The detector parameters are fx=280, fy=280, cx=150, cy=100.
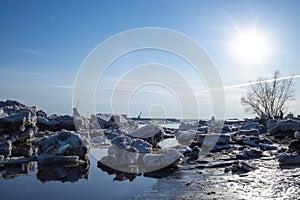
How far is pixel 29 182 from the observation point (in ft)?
30.8

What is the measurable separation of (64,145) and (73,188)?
4451 millimetres

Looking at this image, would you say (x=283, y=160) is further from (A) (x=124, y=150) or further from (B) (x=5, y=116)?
(B) (x=5, y=116)

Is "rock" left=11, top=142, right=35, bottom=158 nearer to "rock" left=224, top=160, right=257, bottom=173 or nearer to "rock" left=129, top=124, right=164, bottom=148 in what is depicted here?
"rock" left=129, top=124, right=164, bottom=148

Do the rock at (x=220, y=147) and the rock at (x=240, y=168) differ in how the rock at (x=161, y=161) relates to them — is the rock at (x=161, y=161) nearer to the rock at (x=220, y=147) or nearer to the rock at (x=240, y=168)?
the rock at (x=240, y=168)

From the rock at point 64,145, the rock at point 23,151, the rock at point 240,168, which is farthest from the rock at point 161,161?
the rock at point 23,151

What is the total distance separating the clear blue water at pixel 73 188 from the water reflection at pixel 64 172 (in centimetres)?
26

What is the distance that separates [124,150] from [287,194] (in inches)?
268

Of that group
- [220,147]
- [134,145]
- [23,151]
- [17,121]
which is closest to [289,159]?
[220,147]

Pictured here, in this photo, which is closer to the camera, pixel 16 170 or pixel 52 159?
pixel 16 170

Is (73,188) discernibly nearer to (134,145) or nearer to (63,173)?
(63,173)

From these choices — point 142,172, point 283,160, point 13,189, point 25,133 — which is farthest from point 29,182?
point 25,133

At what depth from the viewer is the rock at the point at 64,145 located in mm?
12742

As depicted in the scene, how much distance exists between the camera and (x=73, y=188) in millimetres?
8641

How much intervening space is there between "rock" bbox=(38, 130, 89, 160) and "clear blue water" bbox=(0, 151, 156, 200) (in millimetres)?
2442
